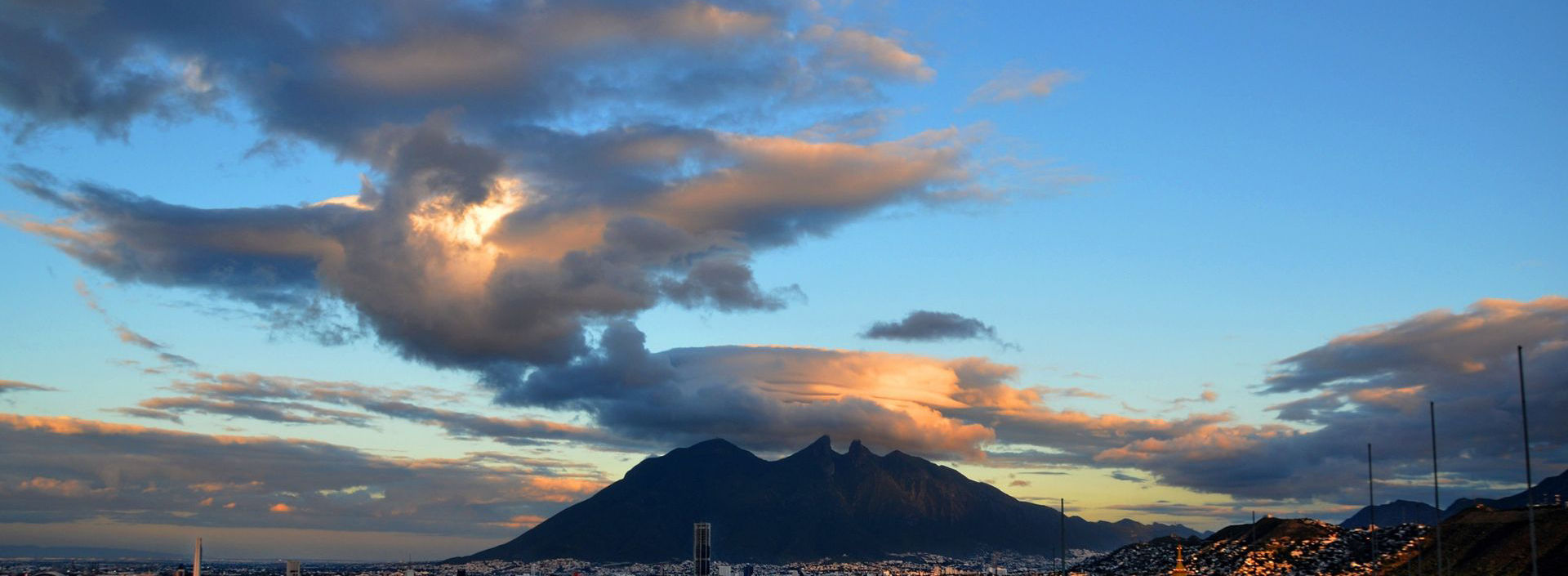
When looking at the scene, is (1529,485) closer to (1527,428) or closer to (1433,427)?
(1527,428)

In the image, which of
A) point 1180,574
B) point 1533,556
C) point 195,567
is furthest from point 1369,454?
point 195,567

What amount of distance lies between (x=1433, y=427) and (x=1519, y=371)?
139 ft

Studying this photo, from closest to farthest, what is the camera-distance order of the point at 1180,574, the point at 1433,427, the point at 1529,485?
the point at 1529,485 < the point at 1433,427 < the point at 1180,574

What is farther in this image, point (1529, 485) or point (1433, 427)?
point (1433, 427)

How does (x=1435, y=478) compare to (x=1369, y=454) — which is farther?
(x=1369, y=454)

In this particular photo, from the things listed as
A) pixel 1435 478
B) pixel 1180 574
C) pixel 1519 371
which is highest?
pixel 1519 371

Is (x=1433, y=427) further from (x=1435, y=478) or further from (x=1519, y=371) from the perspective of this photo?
(x=1519, y=371)

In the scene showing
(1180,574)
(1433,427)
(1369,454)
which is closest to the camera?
(1433,427)

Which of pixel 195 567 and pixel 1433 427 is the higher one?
pixel 1433 427

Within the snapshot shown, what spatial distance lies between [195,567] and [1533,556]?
171m

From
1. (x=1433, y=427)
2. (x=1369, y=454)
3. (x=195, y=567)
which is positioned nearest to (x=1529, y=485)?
(x=1433, y=427)

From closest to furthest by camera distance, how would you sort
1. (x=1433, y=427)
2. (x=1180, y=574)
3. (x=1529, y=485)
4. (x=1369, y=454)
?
(x=1529, y=485), (x=1433, y=427), (x=1180, y=574), (x=1369, y=454)

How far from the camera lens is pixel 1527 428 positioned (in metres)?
114

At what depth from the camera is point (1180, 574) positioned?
180m
